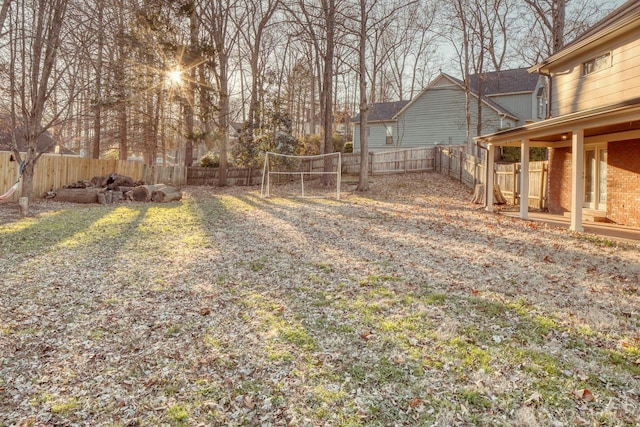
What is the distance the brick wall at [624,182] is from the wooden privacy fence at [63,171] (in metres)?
17.0

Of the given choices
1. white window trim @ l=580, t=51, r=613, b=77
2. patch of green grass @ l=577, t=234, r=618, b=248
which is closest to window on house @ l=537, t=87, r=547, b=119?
white window trim @ l=580, t=51, r=613, b=77

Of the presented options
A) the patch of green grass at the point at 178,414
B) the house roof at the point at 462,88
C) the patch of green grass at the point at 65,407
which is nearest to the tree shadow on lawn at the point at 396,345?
the patch of green grass at the point at 178,414

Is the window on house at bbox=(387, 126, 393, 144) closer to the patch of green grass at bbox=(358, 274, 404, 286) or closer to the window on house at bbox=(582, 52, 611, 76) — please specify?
the window on house at bbox=(582, 52, 611, 76)

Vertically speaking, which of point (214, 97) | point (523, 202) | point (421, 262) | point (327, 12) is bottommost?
point (421, 262)

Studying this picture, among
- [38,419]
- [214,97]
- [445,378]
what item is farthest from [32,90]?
[445,378]

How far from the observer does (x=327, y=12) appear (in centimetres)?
1556

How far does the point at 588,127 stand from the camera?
26.4 ft

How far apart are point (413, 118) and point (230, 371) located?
1009 inches

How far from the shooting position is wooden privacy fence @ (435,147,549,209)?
1262 centimetres

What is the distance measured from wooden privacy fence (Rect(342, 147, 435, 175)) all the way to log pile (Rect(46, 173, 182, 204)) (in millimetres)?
10749

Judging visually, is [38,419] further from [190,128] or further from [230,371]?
[190,128]

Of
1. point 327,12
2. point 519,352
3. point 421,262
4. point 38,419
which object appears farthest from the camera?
point 327,12

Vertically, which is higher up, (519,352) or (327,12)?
(327,12)

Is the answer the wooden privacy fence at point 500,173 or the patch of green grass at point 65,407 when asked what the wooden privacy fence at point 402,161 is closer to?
the wooden privacy fence at point 500,173
